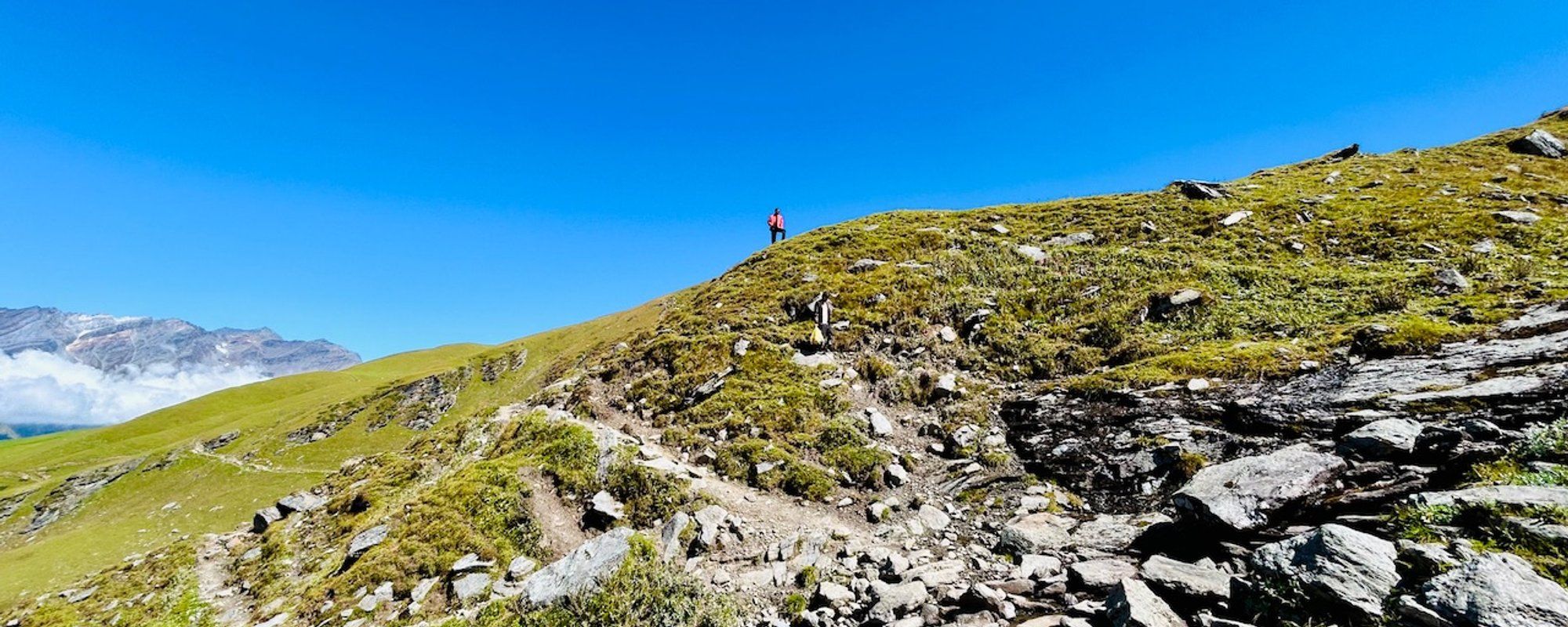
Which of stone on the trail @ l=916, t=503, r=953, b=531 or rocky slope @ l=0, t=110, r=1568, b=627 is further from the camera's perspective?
stone on the trail @ l=916, t=503, r=953, b=531

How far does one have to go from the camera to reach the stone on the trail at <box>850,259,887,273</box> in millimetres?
29906

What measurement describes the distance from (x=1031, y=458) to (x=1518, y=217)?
24812 mm

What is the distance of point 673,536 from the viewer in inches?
538

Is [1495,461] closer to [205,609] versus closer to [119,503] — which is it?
[205,609]

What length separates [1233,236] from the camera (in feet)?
87.8

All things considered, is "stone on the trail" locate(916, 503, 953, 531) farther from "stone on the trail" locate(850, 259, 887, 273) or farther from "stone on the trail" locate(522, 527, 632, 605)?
"stone on the trail" locate(850, 259, 887, 273)

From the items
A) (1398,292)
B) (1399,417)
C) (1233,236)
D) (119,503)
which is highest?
(1233,236)

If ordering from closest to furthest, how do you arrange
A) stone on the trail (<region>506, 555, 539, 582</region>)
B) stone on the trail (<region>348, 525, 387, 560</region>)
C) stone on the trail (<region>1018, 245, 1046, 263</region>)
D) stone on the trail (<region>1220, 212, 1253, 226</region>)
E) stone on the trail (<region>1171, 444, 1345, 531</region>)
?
stone on the trail (<region>1171, 444, 1345, 531</region>)
stone on the trail (<region>506, 555, 539, 582</region>)
stone on the trail (<region>348, 525, 387, 560</region>)
stone on the trail (<region>1018, 245, 1046, 263</region>)
stone on the trail (<region>1220, 212, 1253, 226</region>)

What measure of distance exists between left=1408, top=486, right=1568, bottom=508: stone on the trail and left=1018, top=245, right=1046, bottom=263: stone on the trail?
20840mm

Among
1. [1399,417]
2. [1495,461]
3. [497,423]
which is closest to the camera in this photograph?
[1495,461]

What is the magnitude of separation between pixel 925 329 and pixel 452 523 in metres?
17.2

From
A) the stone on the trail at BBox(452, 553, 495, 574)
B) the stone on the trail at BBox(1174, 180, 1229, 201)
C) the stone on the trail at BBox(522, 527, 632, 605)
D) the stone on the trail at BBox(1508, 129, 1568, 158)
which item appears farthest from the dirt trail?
the stone on the trail at BBox(1508, 129, 1568, 158)

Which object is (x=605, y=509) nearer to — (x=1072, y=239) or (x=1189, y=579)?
(x=1189, y=579)

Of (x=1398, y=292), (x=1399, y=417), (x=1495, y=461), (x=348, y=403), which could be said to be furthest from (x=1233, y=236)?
(x=348, y=403)
